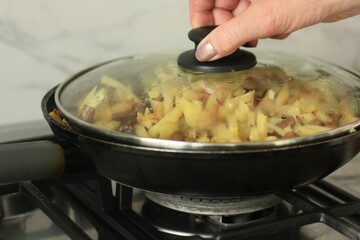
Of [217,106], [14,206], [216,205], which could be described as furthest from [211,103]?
[14,206]

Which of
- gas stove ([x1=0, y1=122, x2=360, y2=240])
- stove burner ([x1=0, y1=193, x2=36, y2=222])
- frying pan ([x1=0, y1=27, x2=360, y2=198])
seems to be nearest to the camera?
frying pan ([x1=0, y1=27, x2=360, y2=198])

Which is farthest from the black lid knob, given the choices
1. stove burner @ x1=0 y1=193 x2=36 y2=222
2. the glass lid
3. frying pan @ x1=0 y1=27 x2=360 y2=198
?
stove burner @ x1=0 y1=193 x2=36 y2=222

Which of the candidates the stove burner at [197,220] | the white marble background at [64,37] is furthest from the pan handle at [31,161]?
the white marble background at [64,37]

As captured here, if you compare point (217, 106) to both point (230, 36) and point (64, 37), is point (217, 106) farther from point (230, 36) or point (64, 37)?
point (64, 37)

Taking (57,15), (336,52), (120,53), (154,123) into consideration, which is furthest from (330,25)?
(154,123)

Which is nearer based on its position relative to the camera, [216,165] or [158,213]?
[216,165]

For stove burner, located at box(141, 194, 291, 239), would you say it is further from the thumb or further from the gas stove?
the thumb

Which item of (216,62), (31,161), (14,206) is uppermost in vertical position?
(216,62)
